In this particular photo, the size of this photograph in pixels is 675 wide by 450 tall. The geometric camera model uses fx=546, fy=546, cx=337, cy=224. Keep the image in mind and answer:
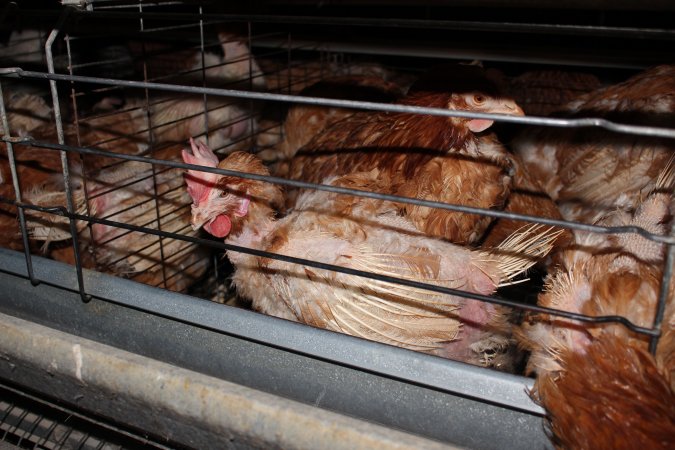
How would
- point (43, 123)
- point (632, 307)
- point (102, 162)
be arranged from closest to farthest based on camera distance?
point (632, 307), point (102, 162), point (43, 123)

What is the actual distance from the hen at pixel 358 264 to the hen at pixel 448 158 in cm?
9

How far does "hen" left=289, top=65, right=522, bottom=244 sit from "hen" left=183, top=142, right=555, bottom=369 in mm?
93

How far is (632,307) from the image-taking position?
1.10 m

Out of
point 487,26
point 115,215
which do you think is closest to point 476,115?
point 487,26

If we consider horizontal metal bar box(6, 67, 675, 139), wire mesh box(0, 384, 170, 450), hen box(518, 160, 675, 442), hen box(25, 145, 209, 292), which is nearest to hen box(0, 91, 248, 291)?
hen box(25, 145, 209, 292)

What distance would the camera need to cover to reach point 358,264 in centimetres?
142

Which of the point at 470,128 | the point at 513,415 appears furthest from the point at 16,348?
the point at 470,128

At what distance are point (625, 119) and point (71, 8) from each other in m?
1.88

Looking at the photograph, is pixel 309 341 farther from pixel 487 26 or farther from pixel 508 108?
pixel 508 108

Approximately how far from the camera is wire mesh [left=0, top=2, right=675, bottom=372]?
920 millimetres

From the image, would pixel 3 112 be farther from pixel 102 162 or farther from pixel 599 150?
pixel 599 150

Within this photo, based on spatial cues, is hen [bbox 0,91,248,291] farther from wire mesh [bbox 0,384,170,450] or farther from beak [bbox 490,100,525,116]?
beak [bbox 490,100,525,116]

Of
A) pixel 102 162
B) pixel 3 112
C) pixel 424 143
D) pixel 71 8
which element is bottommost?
pixel 102 162

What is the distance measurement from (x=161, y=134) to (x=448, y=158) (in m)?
1.94
